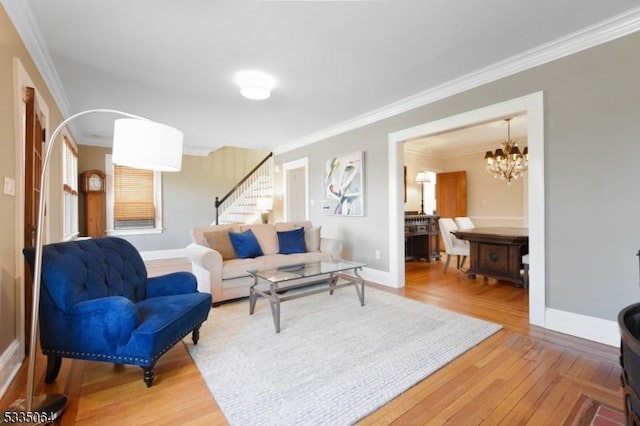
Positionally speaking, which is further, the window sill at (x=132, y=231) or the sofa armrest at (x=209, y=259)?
the window sill at (x=132, y=231)

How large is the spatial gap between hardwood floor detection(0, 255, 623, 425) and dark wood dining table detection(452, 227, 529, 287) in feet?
4.86

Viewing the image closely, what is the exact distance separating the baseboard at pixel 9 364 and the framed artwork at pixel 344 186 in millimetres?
3824

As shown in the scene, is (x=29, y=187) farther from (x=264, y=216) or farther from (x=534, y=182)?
(x=264, y=216)

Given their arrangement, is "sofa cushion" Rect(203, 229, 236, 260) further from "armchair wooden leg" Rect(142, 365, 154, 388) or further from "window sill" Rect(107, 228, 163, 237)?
"window sill" Rect(107, 228, 163, 237)

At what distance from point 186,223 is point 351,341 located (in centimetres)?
563

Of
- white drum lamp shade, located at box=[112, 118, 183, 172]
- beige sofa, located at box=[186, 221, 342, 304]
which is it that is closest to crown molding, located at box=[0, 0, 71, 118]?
white drum lamp shade, located at box=[112, 118, 183, 172]

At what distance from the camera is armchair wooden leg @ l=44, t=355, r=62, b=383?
1864mm

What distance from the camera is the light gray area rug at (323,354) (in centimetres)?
162

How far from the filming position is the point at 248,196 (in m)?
6.97

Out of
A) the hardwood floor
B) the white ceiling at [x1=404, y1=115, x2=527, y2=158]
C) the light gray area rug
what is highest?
the white ceiling at [x1=404, y1=115, x2=527, y2=158]

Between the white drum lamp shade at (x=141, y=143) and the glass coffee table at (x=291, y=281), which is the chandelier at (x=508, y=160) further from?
the white drum lamp shade at (x=141, y=143)

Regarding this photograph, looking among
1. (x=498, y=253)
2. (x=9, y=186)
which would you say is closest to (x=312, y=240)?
(x=498, y=253)

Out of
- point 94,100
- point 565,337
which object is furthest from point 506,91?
point 94,100

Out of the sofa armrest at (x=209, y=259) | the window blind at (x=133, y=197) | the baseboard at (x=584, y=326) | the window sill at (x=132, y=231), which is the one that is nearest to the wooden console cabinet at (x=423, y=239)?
the baseboard at (x=584, y=326)
